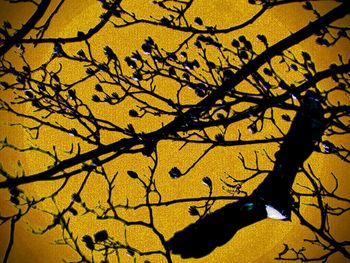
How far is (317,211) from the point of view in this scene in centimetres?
1085

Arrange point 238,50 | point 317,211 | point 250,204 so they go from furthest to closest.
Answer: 1. point 317,211
2. point 238,50
3. point 250,204

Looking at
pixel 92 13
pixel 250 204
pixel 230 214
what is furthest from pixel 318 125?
pixel 92 13

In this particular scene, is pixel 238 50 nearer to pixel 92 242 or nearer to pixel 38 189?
pixel 92 242

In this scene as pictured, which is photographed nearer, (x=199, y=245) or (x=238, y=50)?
(x=199, y=245)

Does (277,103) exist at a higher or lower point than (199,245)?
higher

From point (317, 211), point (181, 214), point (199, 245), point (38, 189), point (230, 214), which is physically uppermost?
point (38, 189)

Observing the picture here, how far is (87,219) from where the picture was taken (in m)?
12.0

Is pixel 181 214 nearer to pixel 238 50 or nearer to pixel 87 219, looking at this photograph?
pixel 87 219

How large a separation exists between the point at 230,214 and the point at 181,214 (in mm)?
10025

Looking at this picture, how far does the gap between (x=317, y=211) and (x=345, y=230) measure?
1.03 m

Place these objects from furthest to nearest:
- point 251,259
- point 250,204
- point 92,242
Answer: point 251,259
point 92,242
point 250,204

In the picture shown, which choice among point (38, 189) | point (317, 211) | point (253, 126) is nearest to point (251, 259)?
point (317, 211)

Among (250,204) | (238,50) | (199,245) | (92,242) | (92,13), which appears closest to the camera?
(199,245)

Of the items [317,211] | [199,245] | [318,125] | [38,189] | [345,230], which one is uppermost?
[38,189]
